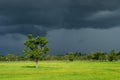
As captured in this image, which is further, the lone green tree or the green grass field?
the lone green tree

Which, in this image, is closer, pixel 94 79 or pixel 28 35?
pixel 94 79

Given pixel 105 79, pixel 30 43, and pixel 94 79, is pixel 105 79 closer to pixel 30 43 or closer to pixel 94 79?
pixel 94 79

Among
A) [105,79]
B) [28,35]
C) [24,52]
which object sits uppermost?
[28,35]

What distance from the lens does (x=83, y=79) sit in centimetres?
4181

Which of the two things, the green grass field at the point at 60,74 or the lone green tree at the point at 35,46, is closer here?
the green grass field at the point at 60,74

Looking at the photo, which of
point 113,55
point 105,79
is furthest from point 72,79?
point 113,55

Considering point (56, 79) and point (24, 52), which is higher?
point (24, 52)

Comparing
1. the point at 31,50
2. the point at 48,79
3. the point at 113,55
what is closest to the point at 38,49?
the point at 31,50

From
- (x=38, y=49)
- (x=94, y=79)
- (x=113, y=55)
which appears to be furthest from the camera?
(x=113, y=55)

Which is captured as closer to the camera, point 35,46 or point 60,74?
point 60,74

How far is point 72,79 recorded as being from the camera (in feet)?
137

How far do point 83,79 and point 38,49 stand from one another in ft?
194

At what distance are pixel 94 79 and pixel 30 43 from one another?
61.4 meters

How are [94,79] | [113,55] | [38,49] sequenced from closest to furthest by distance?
[94,79]
[38,49]
[113,55]
